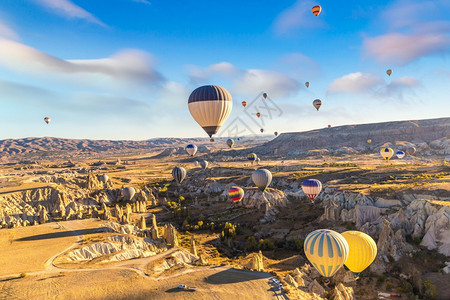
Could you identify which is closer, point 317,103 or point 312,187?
point 312,187

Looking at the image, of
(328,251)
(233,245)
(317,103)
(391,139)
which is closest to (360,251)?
(328,251)

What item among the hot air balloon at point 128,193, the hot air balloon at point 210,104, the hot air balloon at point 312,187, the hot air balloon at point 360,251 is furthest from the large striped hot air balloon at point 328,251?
the hot air balloon at point 128,193

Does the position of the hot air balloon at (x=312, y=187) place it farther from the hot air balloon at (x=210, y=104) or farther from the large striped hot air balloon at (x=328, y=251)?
the large striped hot air balloon at (x=328, y=251)

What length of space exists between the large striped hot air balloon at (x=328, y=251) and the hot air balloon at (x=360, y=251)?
249 cm

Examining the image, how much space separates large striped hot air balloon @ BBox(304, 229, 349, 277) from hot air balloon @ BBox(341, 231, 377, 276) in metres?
2.49

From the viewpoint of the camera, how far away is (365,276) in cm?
3297

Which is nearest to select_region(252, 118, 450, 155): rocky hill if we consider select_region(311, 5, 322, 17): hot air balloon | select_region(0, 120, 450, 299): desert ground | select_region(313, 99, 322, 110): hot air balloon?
select_region(313, 99, 322, 110): hot air balloon

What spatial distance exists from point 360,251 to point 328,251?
487 centimetres

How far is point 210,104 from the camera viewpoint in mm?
48406

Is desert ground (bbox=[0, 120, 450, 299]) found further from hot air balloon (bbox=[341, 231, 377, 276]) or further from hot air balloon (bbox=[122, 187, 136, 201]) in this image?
hot air balloon (bbox=[122, 187, 136, 201])

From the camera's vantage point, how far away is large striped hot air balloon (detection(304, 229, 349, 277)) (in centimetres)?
2742

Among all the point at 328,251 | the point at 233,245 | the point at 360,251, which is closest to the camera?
the point at 328,251

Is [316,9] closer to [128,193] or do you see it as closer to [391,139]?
[128,193]

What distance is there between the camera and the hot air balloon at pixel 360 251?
29594mm
